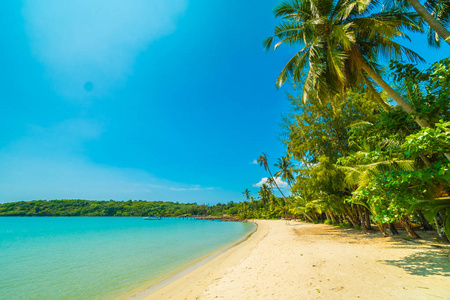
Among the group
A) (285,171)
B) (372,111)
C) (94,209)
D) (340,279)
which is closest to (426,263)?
(340,279)

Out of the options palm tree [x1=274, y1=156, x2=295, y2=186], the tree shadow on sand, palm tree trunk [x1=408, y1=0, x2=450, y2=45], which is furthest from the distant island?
palm tree trunk [x1=408, y1=0, x2=450, y2=45]

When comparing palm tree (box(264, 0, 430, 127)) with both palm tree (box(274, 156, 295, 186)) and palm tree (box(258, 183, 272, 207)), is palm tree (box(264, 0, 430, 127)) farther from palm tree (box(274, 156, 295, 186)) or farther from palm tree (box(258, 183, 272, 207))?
palm tree (box(258, 183, 272, 207))

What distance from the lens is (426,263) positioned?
19.1 feet

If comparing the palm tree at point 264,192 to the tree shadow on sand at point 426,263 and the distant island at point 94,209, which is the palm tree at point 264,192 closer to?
the tree shadow on sand at point 426,263

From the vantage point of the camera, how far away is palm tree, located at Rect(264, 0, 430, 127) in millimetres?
7020

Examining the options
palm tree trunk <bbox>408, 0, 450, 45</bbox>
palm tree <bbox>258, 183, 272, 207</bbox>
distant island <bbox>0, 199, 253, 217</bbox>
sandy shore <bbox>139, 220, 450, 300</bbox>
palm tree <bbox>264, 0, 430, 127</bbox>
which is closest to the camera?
sandy shore <bbox>139, 220, 450, 300</bbox>

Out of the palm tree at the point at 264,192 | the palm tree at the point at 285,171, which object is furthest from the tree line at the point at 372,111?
the palm tree at the point at 264,192

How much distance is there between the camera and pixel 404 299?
376cm

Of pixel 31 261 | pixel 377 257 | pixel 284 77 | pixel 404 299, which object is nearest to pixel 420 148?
pixel 404 299

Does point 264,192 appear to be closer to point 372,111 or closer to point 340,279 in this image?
point 372,111

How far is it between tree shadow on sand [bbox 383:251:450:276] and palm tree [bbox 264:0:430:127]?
18.8ft

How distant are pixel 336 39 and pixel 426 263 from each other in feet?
27.1

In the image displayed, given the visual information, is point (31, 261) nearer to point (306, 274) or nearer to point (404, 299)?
point (306, 274)

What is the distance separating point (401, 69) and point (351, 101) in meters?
8.79
